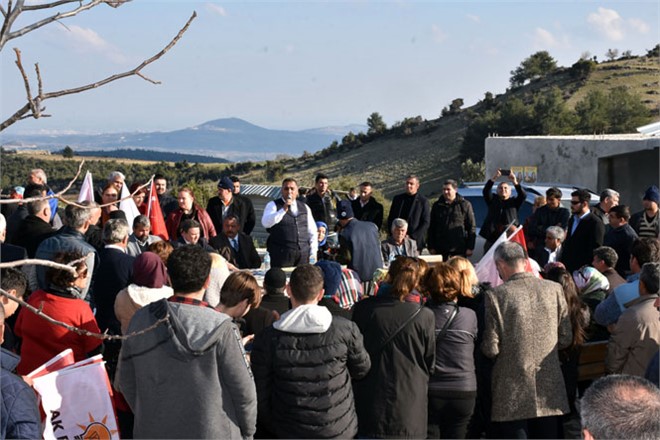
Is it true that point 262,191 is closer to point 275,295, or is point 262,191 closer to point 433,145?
point 275,295

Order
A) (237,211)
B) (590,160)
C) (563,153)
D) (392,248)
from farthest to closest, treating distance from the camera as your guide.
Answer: (563,153) → (590,160) → (237,211) → (392,248)

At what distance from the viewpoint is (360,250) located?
824cm

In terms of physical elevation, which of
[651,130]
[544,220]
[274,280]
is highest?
[651,130]

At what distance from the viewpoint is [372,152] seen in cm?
6800

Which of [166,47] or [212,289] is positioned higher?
[166,47]

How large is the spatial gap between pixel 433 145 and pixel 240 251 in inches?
2285

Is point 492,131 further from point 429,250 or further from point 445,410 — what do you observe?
point 445,410

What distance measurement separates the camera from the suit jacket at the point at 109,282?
5887mm

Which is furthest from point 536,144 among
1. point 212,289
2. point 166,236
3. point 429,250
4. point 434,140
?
point 434,140

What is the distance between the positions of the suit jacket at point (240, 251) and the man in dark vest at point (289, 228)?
42 centimetres

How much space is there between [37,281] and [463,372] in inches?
135

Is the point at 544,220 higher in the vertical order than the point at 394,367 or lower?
higher

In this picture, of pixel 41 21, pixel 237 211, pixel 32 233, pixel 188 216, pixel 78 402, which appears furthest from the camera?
pixel 237 211

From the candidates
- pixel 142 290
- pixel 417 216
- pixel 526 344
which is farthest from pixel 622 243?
pixel 142 290
